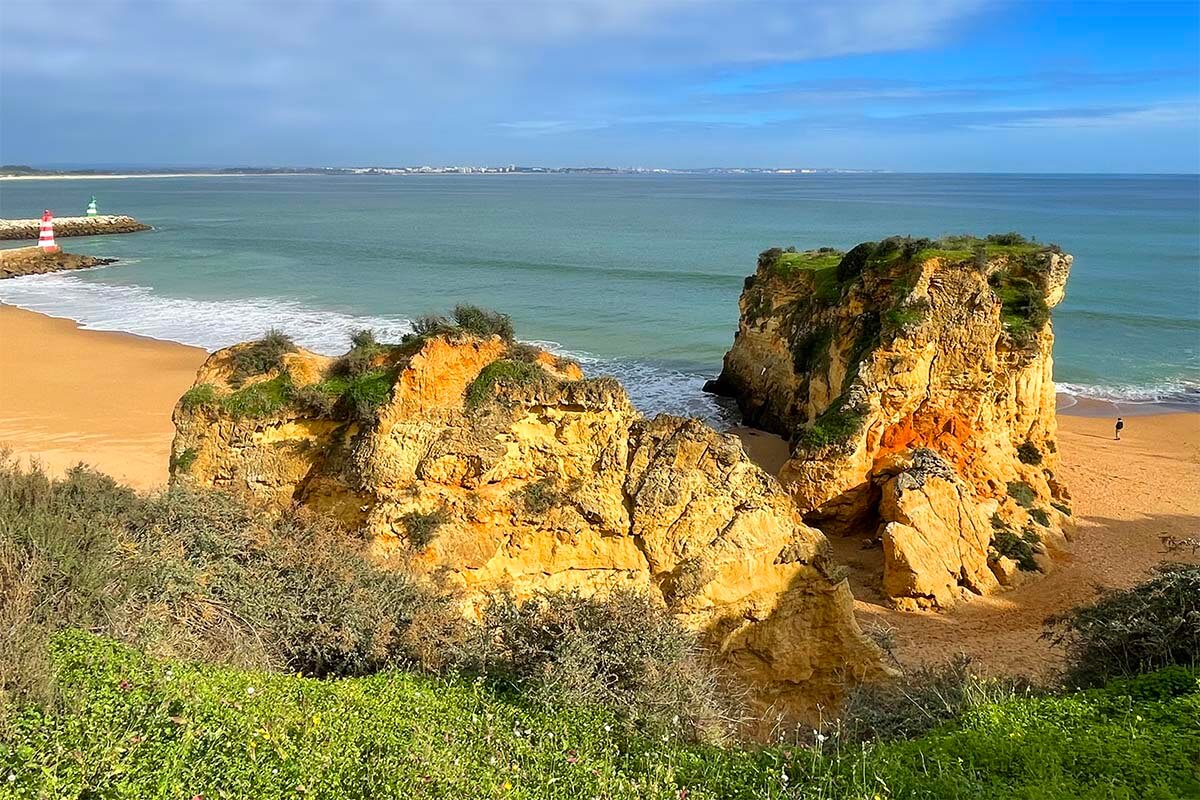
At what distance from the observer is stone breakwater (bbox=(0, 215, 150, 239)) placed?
74.4 meters

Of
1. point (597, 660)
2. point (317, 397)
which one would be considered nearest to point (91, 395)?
point (317, 397)

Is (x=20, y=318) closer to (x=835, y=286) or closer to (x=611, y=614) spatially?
(x=835, y=286)

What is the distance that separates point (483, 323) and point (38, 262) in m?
59.6

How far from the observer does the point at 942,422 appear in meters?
16.8

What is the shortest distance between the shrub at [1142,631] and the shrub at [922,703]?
2.83 ft

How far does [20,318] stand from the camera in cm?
3725

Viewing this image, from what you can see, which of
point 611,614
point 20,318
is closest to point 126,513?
point 611,614

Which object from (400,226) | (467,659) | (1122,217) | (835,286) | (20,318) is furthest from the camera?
(1122,217)

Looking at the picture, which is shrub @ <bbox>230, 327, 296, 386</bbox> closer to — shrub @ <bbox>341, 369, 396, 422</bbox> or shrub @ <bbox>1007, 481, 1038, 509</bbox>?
shrub @ <bbox>341, 369, 396, 422</bbox>

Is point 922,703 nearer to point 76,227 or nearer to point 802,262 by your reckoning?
point 802,262

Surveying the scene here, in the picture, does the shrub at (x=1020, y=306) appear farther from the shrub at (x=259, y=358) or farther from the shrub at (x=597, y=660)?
the shrub at (x=259, y=358)

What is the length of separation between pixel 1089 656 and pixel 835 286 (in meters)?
13.7

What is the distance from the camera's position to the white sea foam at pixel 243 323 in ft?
92.6

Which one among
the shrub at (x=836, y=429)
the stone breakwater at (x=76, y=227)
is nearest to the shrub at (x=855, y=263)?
the shrub at (x=836, y=429)
